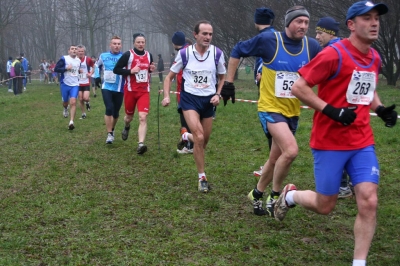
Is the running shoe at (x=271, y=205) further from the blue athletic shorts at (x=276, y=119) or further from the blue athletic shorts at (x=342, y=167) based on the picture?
the blue athletic shorts at (x=342, y=167)

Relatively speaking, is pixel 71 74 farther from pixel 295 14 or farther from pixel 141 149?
pixel 295 14

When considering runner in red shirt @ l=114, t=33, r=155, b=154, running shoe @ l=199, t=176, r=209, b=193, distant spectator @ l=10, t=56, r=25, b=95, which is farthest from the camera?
distant spectator @ l=10, t=56, r=25, b=95

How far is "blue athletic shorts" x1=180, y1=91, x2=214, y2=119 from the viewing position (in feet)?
22.1

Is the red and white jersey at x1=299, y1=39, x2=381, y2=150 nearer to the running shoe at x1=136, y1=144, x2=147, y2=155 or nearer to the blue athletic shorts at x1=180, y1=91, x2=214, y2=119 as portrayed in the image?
the blue athletic shorts at x1=180, y1=91, x2=214, y2=119

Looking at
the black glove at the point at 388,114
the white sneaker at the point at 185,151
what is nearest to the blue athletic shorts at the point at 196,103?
the white sneaker at the point at 185,151

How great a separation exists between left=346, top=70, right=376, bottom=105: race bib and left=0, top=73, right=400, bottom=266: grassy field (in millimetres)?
1353

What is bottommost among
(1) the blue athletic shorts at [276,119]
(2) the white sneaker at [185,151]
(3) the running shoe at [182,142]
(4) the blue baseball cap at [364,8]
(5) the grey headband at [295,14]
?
(2) the white sneaker at [185,151]

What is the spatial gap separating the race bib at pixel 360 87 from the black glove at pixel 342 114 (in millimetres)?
206

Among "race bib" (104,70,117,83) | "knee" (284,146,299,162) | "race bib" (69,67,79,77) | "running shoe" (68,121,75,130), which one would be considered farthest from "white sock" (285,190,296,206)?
"race bib" (69,67,79,77)

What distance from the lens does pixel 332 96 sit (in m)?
3.92

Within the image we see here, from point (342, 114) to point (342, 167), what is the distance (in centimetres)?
48

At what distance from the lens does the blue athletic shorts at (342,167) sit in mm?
3774

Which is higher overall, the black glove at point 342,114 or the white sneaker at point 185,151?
the black glove at point 342,114

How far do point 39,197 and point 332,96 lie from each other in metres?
4.06
